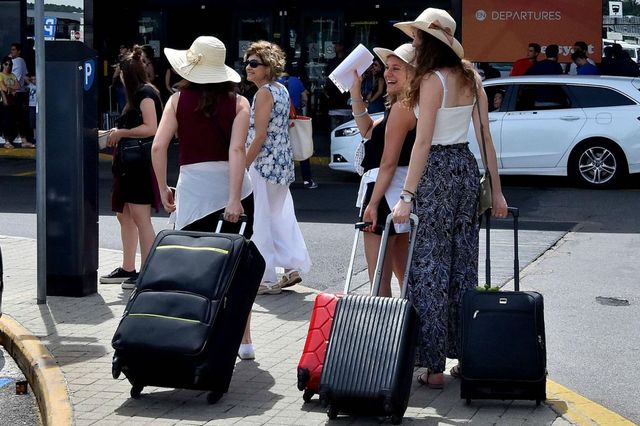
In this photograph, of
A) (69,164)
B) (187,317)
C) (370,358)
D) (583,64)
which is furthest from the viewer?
(583,64)

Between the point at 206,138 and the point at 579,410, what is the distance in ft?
7.94

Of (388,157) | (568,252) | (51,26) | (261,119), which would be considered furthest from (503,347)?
(51,26)

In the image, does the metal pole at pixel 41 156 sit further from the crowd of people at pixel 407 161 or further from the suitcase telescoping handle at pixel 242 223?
the suitcase telescoping handle at pixel 242 223

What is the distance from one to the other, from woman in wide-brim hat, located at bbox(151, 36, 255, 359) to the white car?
31.3ft

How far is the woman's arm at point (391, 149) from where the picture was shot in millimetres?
6312

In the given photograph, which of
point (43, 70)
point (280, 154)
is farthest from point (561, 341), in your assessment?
point (43, 70)

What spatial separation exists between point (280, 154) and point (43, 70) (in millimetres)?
1787

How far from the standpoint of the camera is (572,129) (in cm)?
1602

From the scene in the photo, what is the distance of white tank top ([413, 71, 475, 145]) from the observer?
6125 mm

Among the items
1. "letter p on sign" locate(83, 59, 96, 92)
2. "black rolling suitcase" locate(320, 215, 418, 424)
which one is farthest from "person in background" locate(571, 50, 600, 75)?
"black rolling suitcase" locate(320, 215, 418, 424)

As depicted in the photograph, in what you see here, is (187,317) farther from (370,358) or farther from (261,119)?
(261,119)

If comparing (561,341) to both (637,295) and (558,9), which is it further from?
(558,9)

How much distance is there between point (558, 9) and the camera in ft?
70.5

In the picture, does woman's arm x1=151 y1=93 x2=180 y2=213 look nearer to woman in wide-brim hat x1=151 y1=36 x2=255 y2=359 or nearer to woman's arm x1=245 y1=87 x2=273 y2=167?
woman in wide-brim hat x1=151 y1=36 x2=255 y2=359
